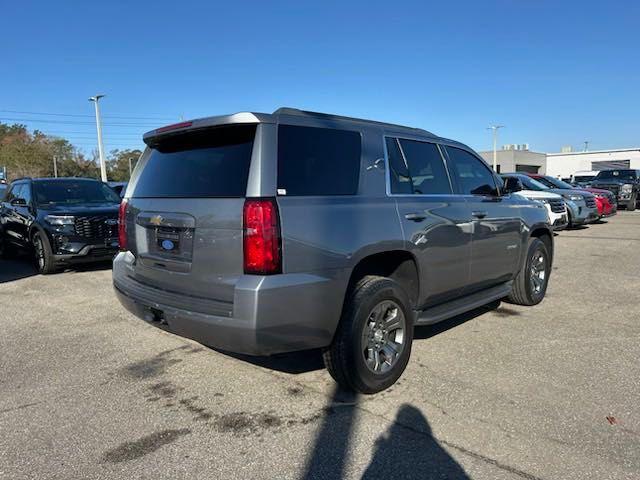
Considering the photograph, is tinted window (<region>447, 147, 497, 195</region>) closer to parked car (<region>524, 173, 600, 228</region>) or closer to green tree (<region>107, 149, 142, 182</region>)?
parked car (<region>524, 173, 600, 228</region>)

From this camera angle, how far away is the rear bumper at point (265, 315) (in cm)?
307

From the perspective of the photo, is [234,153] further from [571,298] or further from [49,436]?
[571,298]

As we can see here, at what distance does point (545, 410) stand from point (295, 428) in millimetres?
1702

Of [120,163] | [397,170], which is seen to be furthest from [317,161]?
[120,163]

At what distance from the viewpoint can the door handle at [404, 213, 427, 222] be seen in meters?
4.00

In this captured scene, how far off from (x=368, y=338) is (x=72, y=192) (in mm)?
7911

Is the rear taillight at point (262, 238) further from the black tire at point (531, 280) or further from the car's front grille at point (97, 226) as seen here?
the car's front grille at point (97, 226)

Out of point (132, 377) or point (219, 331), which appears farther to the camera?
point (132, 377)

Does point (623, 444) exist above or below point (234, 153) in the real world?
below

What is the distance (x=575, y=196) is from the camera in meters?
14.5

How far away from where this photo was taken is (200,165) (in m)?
3.64

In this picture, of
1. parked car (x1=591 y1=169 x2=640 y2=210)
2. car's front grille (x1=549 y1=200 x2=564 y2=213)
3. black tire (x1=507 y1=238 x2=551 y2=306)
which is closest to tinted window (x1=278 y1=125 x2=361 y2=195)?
black tire (x1=507 y1=238 x2=551 y2=306)

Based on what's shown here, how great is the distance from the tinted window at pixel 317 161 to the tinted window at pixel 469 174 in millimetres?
1474

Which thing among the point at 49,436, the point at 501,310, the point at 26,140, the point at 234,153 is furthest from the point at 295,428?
the point at 26,140
